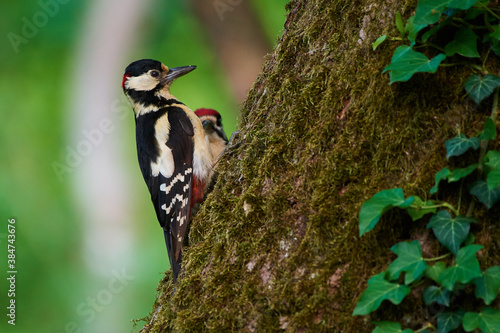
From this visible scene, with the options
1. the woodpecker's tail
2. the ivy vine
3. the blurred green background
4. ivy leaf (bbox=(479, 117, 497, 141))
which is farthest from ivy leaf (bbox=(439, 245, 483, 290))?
the blurred green background

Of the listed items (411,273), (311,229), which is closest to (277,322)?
(311,229)

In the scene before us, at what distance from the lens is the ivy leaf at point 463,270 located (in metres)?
0.95

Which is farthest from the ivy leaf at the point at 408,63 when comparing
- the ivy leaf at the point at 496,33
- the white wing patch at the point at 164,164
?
the white wing patch at the point at 164,164

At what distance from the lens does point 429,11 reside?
3.62 ft

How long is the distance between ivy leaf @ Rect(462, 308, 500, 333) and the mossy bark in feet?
0.26

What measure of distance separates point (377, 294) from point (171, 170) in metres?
1.63

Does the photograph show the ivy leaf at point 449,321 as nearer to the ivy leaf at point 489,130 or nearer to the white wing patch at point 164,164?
the ivy leaf at point 489,130

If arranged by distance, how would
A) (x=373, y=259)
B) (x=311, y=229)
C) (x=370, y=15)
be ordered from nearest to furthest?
1. (x=373, y=259)
2. (x=311, y=229)
3. (x=370, y=15)

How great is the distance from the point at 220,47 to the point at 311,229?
323 centimetres

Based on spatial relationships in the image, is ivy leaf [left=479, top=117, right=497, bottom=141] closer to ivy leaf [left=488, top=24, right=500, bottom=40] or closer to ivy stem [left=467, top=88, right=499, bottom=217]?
ivy stem [left=467, top=88, right=499, bottom=217]

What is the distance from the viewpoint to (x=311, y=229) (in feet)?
4.04

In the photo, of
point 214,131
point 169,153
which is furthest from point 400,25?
point 214,131

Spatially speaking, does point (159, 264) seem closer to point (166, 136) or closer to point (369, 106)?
point (166, 136)

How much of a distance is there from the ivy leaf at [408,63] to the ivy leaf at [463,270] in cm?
38
